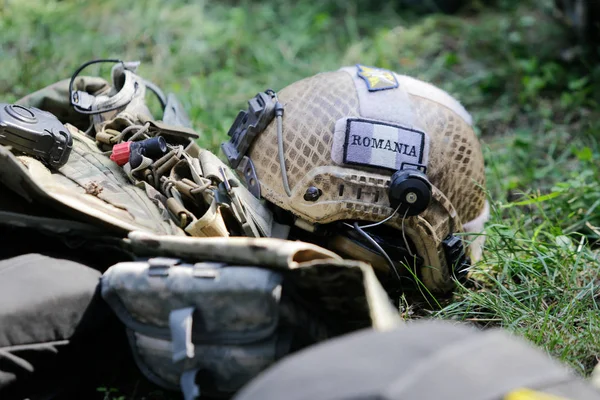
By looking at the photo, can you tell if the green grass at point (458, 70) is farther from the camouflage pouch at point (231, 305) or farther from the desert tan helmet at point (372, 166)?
the camouflage pouch at point (231, 305)

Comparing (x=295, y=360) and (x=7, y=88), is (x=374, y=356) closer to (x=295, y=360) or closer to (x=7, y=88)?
(x=295, y=360)

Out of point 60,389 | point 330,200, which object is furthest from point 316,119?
point 60,389

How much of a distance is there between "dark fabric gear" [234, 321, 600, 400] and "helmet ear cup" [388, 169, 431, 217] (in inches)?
35.6

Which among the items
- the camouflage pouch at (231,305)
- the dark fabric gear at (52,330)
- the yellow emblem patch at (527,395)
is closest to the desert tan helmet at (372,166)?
the camouflage pouch at (231,305)

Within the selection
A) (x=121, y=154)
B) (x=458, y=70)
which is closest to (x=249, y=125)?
(x=121, y=154)

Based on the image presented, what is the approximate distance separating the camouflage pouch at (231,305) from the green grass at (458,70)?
728 millimetres

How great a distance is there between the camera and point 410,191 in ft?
7.82

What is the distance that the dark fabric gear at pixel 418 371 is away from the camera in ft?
4.38

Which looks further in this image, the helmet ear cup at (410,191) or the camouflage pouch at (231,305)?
the helmet ear cup at (410,191)

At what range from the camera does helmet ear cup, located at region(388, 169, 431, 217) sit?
2.38m

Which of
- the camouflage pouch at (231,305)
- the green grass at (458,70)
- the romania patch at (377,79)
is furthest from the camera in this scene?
the green grass at (458,70)

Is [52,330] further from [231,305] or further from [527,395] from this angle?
[527,395]

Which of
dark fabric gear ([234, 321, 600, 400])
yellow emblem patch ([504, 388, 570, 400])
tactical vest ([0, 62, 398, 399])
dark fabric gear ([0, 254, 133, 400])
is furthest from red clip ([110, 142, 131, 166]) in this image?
yellow emblem patch ([504, 388, 570, 400])

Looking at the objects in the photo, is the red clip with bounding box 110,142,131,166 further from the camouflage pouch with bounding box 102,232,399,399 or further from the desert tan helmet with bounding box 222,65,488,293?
the camouflage pouch with bounding box 102,232,399,399
